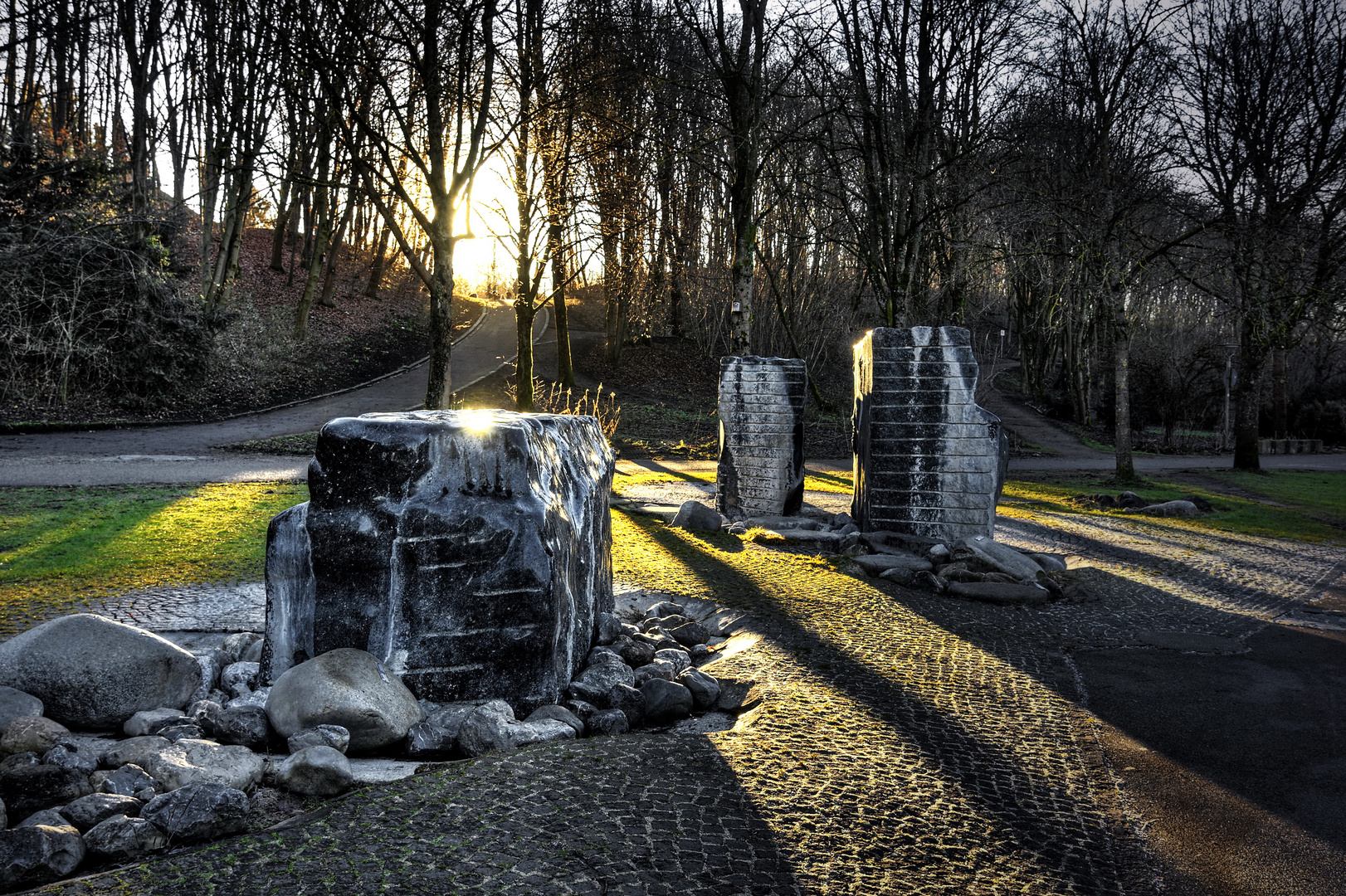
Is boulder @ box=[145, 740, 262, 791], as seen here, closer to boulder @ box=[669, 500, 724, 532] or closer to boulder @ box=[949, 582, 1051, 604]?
boulder @ box=[949, 582, 1051, 604]

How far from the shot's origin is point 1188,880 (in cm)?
259

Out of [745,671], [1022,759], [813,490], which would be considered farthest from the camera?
[813,490]

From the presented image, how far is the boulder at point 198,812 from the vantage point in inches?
105

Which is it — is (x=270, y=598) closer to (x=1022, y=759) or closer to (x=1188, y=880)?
(x=1022, y=759)

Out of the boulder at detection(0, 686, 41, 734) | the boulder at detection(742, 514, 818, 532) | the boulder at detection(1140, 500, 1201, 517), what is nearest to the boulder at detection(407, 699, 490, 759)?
the boulder at detection(0, 686, 41, 734)

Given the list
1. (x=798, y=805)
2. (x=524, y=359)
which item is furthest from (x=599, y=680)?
(x=524, y=359)

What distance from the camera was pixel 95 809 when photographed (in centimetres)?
272

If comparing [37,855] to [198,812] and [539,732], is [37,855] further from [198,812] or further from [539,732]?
[539,732]

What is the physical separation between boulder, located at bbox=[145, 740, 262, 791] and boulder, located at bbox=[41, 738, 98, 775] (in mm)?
196

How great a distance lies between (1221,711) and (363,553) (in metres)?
3.99

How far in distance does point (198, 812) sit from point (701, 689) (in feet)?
7.13

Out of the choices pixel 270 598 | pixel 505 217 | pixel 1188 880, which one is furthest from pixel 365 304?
pixel 1188 880

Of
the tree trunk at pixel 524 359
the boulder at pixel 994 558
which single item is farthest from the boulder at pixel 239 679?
the tree trunk at pixel 524 359

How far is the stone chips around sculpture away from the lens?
3.83 m
